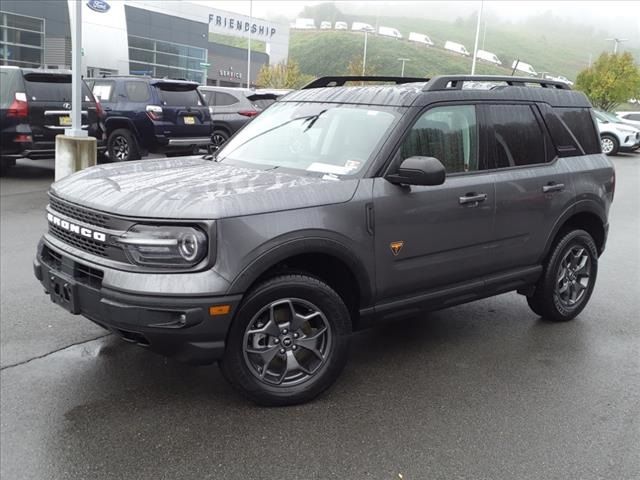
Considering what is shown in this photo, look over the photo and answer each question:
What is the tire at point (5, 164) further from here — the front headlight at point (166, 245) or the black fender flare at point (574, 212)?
the black fender flare at point (574, 212)

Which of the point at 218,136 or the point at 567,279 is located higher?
the point at 218,136

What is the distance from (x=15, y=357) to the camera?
4.29 meters

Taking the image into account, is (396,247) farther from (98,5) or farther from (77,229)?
(98,5)

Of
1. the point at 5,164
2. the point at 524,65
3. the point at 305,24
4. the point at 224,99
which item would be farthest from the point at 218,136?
the point at 305,24

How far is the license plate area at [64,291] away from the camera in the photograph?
3.49 m

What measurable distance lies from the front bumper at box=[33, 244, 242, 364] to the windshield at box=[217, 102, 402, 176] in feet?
4.02

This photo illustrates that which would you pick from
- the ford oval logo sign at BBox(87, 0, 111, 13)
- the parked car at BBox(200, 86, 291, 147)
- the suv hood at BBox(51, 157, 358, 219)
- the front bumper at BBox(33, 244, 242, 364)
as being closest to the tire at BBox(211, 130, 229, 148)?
the parked car at BBox(200, 86, 291, 147)

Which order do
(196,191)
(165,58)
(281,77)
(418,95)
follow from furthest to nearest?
(281,77), (165,58), (418,95), (196,191)

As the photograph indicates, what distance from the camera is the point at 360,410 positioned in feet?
12.2

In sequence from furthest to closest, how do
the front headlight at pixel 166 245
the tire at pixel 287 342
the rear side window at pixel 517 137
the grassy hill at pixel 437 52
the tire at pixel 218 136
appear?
the grassy hill at pixel 437 52
the tire at pixel 218 136
the rear side window at pixel 517 137
the tire at pixel 287 342
the front headlight at pixel 166 245

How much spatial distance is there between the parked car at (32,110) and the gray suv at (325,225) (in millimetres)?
7875

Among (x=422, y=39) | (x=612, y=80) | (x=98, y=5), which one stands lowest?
(x=612, y=80)

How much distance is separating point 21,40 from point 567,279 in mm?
45752

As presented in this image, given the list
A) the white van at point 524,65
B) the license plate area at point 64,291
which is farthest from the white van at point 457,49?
the license plate area at point 64,291
